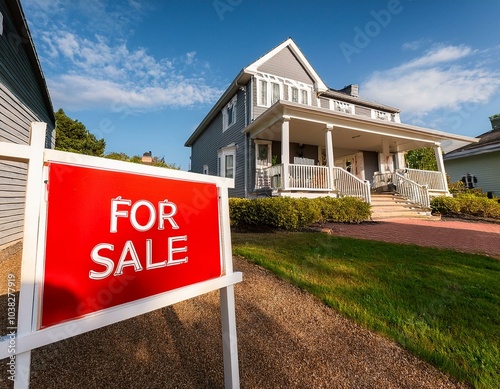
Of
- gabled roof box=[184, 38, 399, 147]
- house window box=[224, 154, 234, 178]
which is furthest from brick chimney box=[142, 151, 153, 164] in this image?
house window box=[224, 154, 234, 178]

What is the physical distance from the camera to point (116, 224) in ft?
3.48

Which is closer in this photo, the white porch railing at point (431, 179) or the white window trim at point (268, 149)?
the white window trim at point (268, 149)

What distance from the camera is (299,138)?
1204 cm

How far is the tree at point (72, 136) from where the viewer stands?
62.8ft

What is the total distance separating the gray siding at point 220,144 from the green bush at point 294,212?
13.4 ft

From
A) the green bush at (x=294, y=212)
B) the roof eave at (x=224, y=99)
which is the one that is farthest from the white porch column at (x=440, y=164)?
the roof eave at (x=224, y=99)

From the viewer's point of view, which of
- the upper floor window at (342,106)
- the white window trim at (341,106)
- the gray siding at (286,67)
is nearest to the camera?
the gray siding at (286,67)

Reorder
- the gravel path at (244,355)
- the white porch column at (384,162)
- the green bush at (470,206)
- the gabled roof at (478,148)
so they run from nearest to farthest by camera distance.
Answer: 1. the gravel path at (244,355)
2. the green bush at (470,206)
3. the white porch column at (384,162)
4. the gabled roof at (478,148)

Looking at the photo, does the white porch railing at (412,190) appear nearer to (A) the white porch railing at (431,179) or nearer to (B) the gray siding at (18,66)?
(A) the white porch railing at (431,179)

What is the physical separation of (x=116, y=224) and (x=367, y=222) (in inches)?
339

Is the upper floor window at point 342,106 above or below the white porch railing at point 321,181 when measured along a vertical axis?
above

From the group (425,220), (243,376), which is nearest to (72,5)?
(243,376)

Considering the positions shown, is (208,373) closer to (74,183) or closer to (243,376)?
(243,376)

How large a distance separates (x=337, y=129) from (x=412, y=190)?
4257mm
